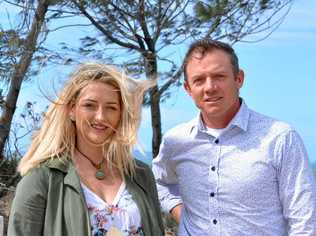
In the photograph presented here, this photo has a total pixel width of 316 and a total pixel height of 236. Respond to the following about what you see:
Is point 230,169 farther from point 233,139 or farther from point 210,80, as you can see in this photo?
point 210,80

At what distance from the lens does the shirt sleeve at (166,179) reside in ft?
7.74

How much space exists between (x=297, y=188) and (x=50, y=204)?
79 cm

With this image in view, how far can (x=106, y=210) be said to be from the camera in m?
1.88

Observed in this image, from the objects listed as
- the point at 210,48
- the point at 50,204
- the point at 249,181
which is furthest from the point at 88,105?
the point at 249,181

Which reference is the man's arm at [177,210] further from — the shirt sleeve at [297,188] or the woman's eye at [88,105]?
the woman's eye at [88,105]

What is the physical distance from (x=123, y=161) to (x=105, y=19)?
6.05 metres

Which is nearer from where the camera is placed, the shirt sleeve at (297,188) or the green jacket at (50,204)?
the green jacket at (50,204)

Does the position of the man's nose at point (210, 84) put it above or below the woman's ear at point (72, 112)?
above

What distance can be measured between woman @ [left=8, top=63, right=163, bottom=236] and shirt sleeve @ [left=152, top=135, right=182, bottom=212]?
0.26 meters

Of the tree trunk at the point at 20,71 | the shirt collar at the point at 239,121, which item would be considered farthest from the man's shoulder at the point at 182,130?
the tree trunk at the point at 20,71

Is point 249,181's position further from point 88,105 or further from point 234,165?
point 88,105

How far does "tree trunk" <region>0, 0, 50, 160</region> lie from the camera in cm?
527

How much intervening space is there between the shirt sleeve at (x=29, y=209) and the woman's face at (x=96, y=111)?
0.79 ft

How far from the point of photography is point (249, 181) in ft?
6.70
